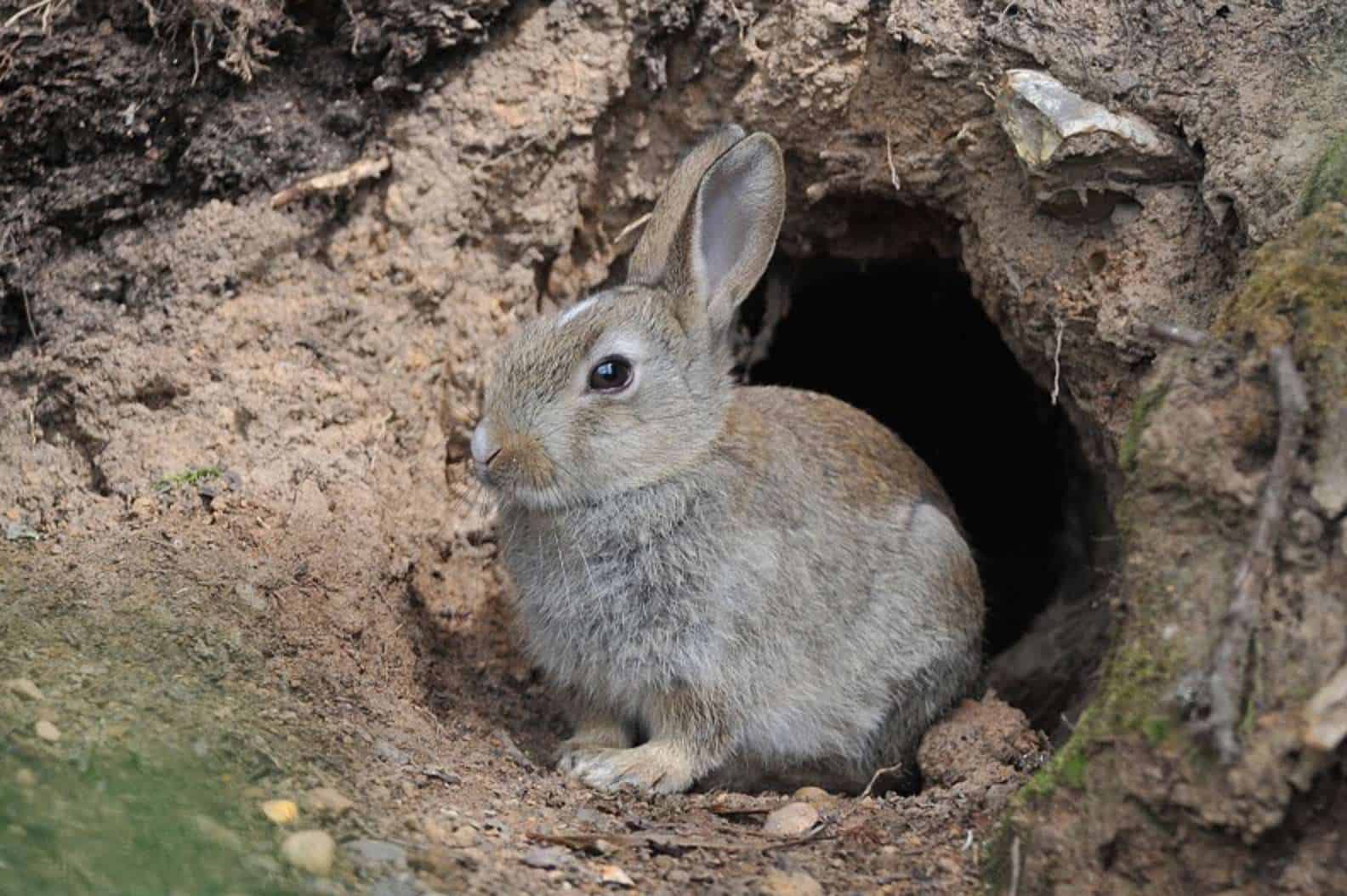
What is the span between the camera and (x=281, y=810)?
11.4 feet

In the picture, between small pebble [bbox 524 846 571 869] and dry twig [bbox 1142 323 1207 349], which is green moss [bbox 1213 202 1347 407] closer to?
dry twig [bbox 1142 323 1207 349]

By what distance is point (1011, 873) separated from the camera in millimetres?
3541

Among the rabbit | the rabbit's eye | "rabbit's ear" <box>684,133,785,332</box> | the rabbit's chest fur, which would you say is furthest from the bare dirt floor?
the rabbit's eye

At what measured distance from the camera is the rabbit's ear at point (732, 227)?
201 inches

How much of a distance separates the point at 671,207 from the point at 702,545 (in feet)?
4.47

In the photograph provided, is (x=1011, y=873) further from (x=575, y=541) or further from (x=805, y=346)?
(x=805, y=346)

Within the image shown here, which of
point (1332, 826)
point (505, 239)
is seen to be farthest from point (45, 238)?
point (1332, 826)

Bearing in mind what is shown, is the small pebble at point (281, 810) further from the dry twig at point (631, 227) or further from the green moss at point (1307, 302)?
the dry twig at point (631, 227)

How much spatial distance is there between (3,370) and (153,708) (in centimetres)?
242

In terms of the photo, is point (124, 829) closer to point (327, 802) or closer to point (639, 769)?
point (327, 802)

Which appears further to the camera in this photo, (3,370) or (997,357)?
(997,357)

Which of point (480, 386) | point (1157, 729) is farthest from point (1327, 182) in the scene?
point (480, 386)

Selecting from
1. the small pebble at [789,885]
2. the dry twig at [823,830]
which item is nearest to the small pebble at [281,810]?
the small pebble at [789,885]

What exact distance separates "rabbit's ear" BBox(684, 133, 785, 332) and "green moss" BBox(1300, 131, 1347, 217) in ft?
5.89
